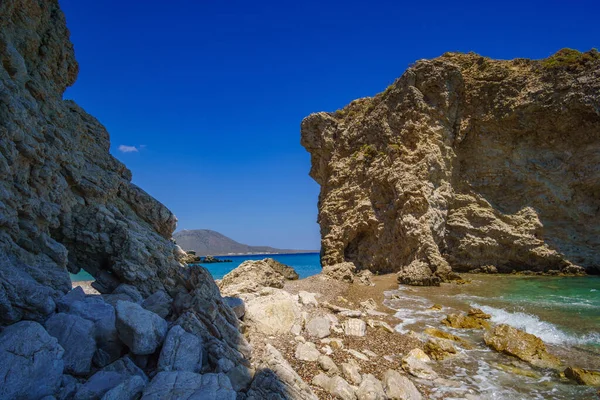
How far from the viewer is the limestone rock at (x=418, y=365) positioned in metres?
8.50

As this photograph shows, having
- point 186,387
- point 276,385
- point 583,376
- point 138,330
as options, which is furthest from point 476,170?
point 186,387

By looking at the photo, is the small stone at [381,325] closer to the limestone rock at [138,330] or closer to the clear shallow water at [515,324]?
the clear shallow water at [515,324]

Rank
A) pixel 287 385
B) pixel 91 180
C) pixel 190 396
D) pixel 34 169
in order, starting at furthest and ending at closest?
pixel 91 180
pixel 34 169
pixel 287 385
pixel 190 396

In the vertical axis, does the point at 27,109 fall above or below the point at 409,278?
above

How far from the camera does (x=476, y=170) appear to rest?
106 feet

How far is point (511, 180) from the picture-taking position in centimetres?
3125

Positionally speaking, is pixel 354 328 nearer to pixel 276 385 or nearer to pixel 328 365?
pixel 328 365

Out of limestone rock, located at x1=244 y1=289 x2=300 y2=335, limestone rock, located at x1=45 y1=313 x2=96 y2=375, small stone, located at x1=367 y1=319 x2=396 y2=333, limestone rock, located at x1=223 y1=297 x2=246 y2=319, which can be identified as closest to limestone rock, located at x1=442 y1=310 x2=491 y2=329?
small stone, located at x1=367 y1=319 x2=396 y2=333

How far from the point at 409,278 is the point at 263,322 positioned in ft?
56.1

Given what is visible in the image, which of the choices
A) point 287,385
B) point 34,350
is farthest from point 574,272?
point 34,350

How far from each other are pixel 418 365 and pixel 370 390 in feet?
7.96

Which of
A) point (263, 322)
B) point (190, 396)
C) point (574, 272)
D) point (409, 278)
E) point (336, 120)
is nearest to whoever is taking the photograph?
point (190, 396)

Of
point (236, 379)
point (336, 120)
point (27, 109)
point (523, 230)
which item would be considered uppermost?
point (336, 120)

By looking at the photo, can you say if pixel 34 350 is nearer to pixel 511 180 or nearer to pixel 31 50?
pixel 31 50
